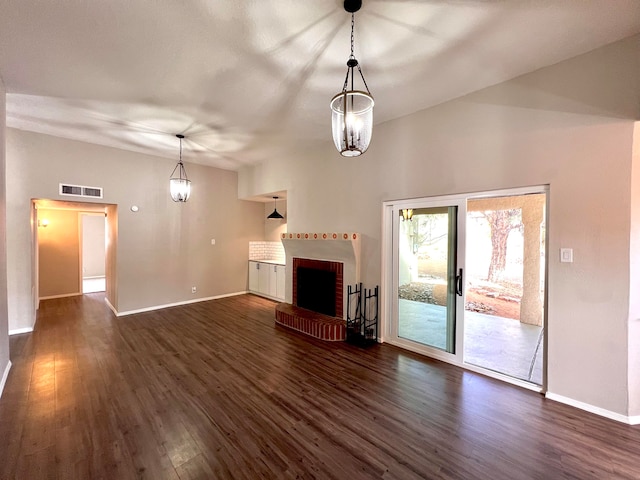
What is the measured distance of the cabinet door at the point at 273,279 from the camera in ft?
19.8

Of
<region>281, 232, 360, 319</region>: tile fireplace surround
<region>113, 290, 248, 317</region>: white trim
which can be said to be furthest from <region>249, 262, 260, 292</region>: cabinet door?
<region>281, 232, 360, 319</region>: tile fireplace surround

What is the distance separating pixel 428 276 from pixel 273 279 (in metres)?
3.70

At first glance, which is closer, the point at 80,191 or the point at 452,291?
the point at 452,291

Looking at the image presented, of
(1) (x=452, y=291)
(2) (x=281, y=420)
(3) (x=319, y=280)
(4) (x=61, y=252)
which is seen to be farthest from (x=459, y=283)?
(4) (x=61, y=252)

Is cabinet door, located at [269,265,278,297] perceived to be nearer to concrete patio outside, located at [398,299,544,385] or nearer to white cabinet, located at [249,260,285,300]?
white cabinet, located at [249,260,285,300]

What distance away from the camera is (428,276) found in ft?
11.3

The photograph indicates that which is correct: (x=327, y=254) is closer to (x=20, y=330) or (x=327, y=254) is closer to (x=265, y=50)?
(x=265, y=50)

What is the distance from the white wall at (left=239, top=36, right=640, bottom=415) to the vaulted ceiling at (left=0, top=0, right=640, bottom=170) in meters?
0.23

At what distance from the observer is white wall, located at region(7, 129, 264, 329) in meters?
4.11

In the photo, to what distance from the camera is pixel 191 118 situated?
361 cm

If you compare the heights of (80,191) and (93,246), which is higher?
(80,191)

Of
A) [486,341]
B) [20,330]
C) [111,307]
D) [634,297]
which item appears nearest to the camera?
[634,297]

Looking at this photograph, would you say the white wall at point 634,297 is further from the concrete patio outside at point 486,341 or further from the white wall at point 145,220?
the white wall at point 145,220

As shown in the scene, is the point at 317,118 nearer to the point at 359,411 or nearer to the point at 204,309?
the point at 359,411
